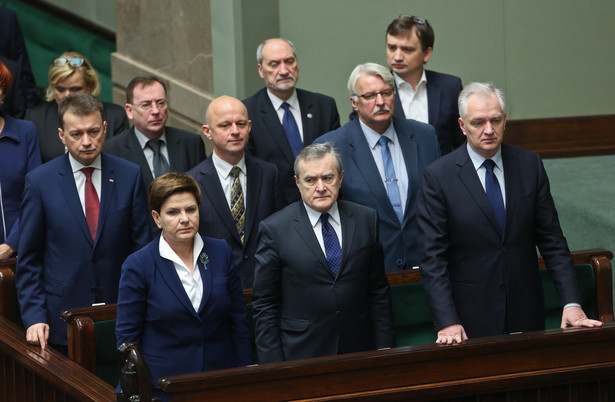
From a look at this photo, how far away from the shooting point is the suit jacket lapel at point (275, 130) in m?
4.91

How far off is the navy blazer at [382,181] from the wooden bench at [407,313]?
0.15 metres

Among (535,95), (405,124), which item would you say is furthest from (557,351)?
(535,95)

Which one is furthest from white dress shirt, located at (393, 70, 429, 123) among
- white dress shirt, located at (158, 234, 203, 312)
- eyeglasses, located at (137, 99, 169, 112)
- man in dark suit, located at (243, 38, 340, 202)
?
white dress shirt, located at (158, 234, 203, 312)

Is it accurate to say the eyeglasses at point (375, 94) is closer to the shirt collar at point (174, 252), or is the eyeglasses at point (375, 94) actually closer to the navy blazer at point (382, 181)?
the navy blazer at point (382, 181)

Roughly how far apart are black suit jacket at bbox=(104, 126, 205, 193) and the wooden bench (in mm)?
874

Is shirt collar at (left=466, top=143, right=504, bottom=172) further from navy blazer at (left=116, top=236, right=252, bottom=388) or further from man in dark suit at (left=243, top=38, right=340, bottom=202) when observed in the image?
man in dark suit at (left=243, top=38, right=340, bottom=202)

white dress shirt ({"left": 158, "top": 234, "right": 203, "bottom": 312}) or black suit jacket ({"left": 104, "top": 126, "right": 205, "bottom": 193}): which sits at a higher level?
black suit jacket ({"left": 104, "top": 126, "right": 205, "bottom": 193})

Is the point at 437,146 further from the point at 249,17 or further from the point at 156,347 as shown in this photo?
the point at 249,17

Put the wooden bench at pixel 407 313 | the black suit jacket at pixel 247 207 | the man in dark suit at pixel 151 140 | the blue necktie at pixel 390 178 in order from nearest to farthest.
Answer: the wooden bench at pixel 407 313
the black suit jacket at pixel 247 207
the blue necktie at pixel 390 178
the man in dark suit at pixel 151 140

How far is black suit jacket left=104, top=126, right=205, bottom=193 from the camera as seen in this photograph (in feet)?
15.6

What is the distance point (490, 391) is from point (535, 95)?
4044mm

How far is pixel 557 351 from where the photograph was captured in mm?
3350

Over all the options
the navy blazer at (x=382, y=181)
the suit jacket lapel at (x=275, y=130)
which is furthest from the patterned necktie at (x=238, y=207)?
the suit jacket lapel at (x=275, y=130)

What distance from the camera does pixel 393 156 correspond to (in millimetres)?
4504
